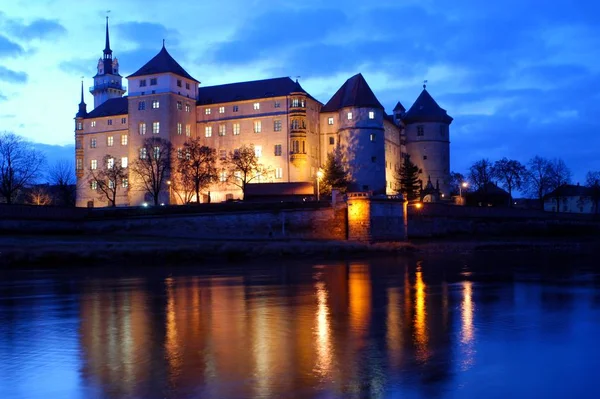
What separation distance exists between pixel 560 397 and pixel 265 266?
2898 cm

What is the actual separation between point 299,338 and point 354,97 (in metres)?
68.2

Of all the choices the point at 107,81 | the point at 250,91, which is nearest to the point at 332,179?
the point at 250,91

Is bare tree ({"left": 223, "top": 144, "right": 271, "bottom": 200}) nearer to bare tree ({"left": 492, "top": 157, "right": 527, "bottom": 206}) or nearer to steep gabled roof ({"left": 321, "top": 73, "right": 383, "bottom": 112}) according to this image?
steep gabled roof ({"left": 321, "top": 73, "right": 383, "bottom": 112})

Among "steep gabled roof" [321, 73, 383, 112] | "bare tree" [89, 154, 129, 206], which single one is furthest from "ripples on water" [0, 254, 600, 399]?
"bare tree" [89, 154, 129, 206]

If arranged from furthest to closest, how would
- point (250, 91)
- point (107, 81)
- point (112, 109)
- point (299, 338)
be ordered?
point (107, 81) < point (112, 109) < point (250, 91) < point (299, 338)

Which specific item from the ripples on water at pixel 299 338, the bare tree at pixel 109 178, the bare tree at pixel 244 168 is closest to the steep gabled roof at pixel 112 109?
the bare tree at pixel 109 178

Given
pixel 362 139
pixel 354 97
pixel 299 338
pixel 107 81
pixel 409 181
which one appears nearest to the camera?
pixel 299 338

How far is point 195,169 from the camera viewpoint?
76.3 m

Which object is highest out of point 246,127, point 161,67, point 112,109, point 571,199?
point 161,67

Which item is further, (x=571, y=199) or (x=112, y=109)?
(x=571, y=199)

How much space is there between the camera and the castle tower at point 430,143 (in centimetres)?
9506

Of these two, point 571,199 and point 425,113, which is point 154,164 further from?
point 571,199

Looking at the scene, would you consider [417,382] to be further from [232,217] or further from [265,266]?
[232,217]

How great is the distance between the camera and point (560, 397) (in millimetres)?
11523
